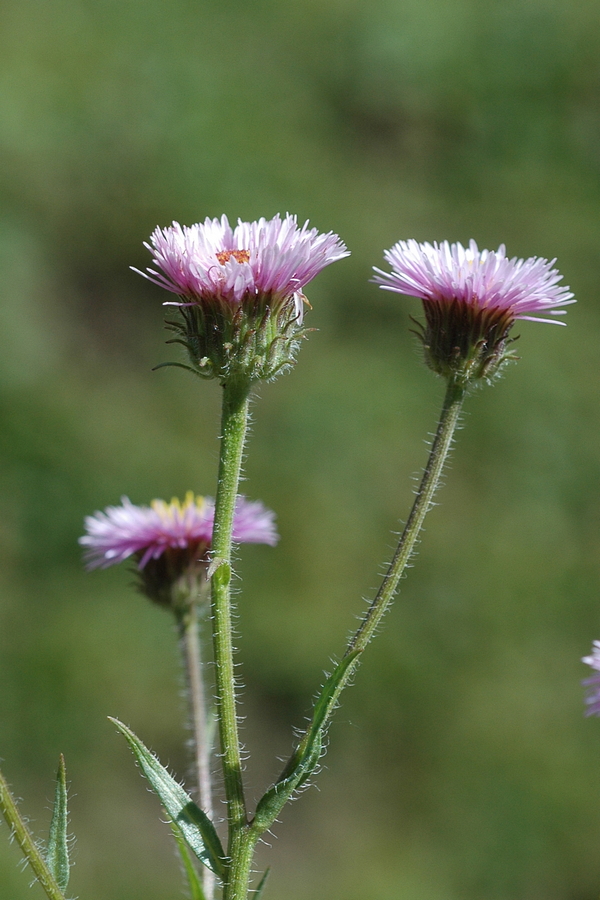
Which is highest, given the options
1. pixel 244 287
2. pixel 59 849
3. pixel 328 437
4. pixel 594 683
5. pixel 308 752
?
pixel 328 437

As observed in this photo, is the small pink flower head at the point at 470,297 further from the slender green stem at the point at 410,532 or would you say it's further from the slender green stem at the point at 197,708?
the slender green stem at the point at 197,708

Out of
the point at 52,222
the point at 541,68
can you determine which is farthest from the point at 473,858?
the point at 541,68

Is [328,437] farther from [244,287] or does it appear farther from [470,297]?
[244,287]

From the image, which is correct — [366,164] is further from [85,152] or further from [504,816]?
[504,816]

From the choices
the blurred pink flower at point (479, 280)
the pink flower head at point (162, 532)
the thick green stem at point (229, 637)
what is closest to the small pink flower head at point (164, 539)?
the pink flower head at point (162, 532)

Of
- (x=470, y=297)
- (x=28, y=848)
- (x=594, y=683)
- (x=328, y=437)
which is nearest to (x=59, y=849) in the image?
(x=28, y=848)

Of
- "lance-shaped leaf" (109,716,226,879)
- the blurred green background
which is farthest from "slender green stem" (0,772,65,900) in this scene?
the blurred green background

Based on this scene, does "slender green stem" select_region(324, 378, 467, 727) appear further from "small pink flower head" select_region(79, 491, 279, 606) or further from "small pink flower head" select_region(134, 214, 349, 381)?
"small pink flower head" select_region(79, 491, 279, 606)
